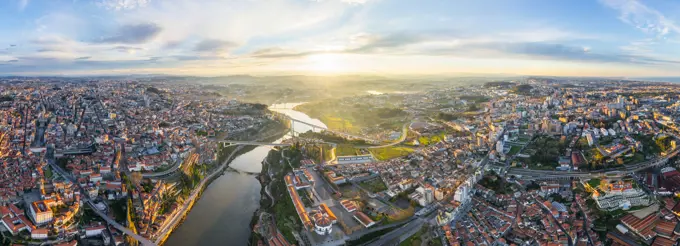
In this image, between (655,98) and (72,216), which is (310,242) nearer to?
(72,216)

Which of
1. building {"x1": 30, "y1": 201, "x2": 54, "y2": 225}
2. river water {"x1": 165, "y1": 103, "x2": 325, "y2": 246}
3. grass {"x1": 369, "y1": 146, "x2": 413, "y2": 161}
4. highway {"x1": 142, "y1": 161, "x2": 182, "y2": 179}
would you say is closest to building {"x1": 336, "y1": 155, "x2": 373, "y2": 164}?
grass {"x1": 369, "y1": 146, "x2": 413, "y2": 161}

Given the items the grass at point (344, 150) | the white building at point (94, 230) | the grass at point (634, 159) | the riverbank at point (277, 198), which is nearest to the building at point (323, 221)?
the riverbank at point (277, 198)

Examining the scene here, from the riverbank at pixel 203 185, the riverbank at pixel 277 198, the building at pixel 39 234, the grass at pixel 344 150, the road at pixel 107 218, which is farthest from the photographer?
the grass at pixel 344 150

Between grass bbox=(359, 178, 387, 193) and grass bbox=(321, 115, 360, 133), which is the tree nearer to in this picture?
grass bbox=(359, 178, 387, 193)

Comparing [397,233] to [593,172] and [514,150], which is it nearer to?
[593,172]

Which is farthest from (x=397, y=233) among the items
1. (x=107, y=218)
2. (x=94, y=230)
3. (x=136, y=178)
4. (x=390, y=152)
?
(x=136, y=178)

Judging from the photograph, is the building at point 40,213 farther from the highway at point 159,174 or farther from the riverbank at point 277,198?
the riverbank at point 277,198
